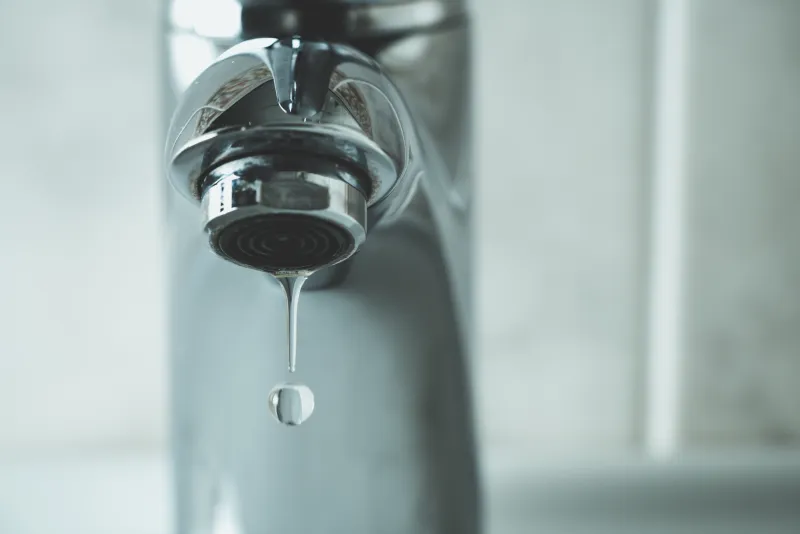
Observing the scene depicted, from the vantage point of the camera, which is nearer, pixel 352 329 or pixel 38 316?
pixel 352 329

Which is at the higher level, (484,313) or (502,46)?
(502,46)

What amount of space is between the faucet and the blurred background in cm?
16

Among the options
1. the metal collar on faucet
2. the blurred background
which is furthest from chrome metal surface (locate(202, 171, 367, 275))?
the blurred background

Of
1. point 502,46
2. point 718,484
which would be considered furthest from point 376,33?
point 718,484

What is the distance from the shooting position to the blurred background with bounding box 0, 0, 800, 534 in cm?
46

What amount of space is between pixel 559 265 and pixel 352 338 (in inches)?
9.7

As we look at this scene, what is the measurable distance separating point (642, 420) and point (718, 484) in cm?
7

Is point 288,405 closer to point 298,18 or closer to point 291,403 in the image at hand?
point 291,403

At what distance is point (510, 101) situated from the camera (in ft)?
1.58

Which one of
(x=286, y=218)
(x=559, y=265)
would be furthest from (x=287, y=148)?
(x=559, y=265)

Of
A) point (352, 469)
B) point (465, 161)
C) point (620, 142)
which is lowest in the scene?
point (352, 469)

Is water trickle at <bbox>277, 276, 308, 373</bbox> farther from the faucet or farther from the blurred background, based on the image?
the blurred background

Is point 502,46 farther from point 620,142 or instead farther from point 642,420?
point 642,420

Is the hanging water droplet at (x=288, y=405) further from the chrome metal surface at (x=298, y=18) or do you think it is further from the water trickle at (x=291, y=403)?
the chrome metal surface at (x=298, y=18)
